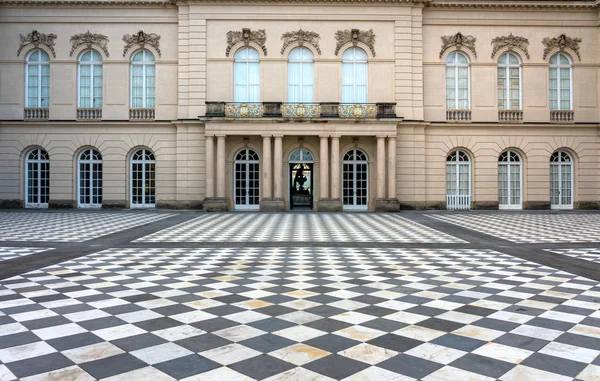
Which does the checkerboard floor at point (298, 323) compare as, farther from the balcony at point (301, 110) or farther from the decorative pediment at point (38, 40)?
the decorative pediment at point (38, 40)

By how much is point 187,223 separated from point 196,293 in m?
12.4

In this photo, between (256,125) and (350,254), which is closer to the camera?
(350,254)

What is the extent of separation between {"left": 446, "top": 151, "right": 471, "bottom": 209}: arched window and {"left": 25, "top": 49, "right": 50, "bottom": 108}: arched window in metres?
23.9

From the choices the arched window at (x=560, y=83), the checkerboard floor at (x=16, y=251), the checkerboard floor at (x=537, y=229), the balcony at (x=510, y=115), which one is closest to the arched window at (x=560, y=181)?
the arched window at (x=560, y=83)

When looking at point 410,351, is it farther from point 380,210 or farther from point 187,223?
point 380,210

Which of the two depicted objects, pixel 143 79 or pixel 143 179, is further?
pixel 143 179

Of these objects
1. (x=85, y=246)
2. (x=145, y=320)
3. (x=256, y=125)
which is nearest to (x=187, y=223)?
(x=85, y=246)

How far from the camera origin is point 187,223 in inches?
741

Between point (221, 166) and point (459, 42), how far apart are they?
50.9 feet

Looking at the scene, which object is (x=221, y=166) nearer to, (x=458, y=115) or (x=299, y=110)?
(x=299, y=110)

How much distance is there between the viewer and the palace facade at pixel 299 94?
26984 millimetres

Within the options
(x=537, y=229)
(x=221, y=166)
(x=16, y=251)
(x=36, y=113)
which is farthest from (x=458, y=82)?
(x=36, y=113)

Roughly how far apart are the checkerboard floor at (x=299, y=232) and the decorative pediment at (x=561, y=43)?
16.0 m

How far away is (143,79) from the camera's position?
27.5 metres
